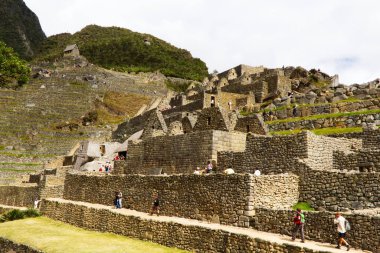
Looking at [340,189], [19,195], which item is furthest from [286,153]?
[19,195]

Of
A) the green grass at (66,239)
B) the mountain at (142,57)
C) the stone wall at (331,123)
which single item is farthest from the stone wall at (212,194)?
the mountain at (142,57)

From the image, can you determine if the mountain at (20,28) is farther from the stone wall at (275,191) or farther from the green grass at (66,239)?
the stone wall at (275,191)

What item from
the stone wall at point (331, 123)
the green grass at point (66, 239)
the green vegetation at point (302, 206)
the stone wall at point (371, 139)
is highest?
the stone wall at point (331, 123)

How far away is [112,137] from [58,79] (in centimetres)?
2862

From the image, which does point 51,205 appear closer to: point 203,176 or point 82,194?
point 82,194

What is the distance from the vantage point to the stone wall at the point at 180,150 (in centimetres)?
1856

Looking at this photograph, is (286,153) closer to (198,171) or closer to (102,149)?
(198,171)

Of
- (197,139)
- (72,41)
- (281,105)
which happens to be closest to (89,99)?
(281,105)

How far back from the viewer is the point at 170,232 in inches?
563

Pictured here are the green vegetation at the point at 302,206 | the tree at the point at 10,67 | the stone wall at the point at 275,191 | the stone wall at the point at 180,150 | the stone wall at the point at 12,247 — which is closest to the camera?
the stone wall at the point at 275,191

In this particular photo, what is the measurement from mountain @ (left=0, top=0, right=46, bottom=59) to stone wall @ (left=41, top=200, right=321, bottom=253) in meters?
131

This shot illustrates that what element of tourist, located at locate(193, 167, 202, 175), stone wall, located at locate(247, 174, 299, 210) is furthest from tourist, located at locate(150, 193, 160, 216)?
stone wall, located at locate(247, 174, 299, 210)

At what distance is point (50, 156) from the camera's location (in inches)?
1811

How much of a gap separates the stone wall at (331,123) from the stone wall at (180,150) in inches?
305
